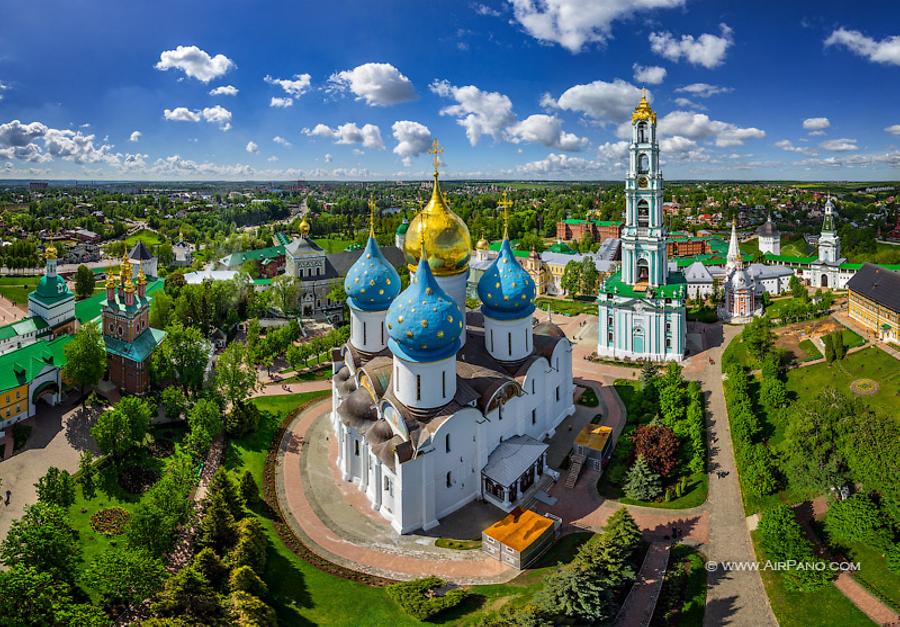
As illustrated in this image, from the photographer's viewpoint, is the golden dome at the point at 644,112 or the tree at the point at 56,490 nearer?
the tree at the point at 56,490

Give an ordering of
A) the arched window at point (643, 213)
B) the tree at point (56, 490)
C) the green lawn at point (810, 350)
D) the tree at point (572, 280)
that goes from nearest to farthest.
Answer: the tree at point (56, 490) → the green lawn at point (810, 350) → the arched window at point (643, 213) → the tree at point (572, 280)

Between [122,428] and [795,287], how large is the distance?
4892 cm

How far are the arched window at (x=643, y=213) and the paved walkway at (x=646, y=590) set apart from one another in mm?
23421

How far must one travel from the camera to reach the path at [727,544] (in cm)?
1552

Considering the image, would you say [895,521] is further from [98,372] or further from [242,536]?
[98,372]

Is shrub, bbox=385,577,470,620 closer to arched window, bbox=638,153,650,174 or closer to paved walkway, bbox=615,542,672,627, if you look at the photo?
paved walkway, bbox=615,542,672,627

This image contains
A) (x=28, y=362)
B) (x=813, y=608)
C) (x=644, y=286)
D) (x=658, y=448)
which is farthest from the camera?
(x=644, y=286)

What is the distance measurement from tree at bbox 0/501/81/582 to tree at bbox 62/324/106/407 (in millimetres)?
12395

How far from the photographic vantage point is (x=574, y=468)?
2253 cm

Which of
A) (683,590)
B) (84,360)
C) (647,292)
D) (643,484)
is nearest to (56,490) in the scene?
(84,360)

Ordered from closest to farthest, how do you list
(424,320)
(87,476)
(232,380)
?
(424,320)
(87,476)
(232,380)

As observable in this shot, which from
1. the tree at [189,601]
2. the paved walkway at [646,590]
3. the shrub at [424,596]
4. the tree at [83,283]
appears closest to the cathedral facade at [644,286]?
the paved walkway at [646,590]

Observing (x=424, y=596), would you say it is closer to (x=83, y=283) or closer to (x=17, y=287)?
(x=83, y=283)

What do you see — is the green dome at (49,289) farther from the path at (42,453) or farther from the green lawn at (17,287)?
the green lawn at (17,287)
